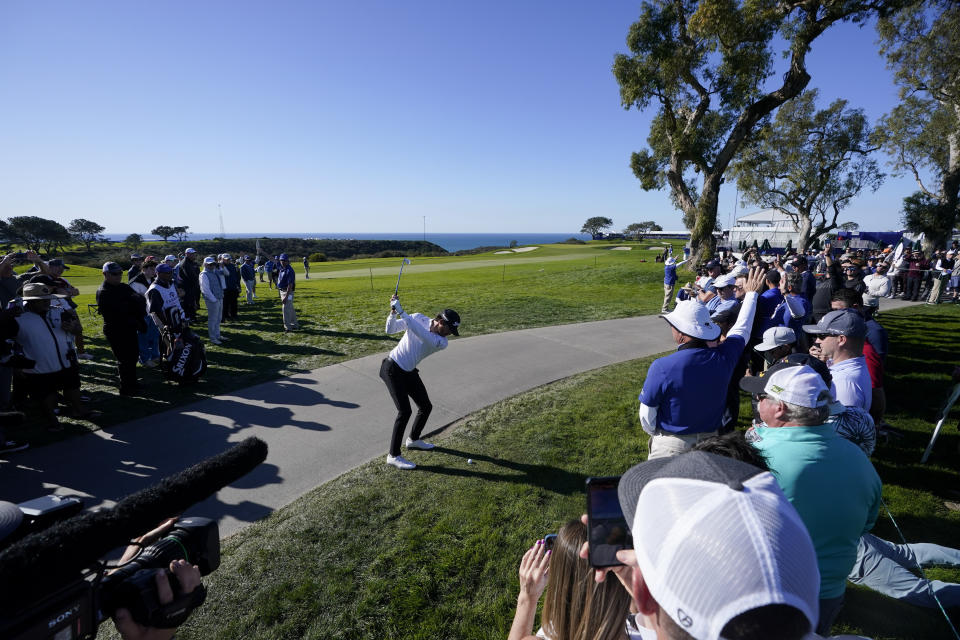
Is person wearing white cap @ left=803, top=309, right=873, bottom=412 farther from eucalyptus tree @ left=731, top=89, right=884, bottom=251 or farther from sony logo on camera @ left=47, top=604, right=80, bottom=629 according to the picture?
eucalyptus tree @ left=731, top=89, right=884, bottom=251

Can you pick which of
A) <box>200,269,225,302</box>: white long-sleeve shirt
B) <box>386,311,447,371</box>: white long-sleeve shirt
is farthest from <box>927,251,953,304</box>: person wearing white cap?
<box>200,269,225,302</box>: white long-sleeve shirt

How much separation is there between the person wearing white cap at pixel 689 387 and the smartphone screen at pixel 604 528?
6.56ft

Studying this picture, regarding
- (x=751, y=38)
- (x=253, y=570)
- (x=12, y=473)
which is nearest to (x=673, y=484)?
(x=253, y=570)

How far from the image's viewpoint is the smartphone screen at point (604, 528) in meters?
1.45

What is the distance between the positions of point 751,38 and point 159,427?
1029 inches

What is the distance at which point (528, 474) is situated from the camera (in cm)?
496

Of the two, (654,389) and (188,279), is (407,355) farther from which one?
(188,279)

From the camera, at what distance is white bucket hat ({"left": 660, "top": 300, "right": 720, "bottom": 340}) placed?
354 centimetres

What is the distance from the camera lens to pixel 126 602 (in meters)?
1.40

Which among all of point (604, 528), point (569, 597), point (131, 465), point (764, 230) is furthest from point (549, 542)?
point (764, 230)

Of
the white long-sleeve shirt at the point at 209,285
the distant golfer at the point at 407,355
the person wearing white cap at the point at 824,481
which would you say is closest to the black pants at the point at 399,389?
the distant golfer at the point at 407,355

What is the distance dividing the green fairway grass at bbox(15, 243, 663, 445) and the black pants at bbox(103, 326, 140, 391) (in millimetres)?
300

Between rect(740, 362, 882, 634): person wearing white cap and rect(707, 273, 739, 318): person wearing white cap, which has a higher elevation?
rect(707, 273, 739, 318): person wearing white cap

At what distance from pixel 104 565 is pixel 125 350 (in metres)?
7.39
